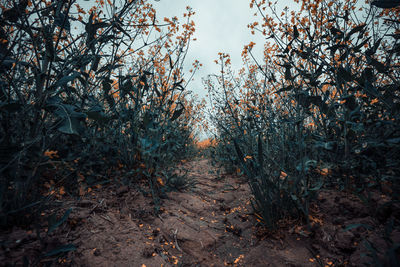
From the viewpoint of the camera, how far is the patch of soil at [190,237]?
1.08 m

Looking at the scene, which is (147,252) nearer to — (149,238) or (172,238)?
(149,238)

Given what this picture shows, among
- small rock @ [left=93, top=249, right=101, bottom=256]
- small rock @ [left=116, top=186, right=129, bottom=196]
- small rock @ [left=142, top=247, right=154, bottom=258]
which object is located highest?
small rock @ [left=116, top=186, right=129, bottom=196]

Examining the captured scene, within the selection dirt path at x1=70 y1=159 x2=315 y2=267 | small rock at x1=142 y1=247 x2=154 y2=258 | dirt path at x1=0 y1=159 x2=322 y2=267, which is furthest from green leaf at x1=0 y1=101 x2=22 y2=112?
small rock at x1=142 y1=247 x2=154 y2=258

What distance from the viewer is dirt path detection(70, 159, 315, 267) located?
1.20 metres

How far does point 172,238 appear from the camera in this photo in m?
1.54

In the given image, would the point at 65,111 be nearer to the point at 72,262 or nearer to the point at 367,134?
the point at 72,262

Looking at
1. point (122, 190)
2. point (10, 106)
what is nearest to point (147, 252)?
Result: point (122, 190)

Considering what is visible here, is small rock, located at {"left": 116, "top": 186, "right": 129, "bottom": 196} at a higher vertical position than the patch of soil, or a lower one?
higher

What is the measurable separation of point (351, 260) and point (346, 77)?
1359 mm

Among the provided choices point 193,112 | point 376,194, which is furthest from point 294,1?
point 193,112

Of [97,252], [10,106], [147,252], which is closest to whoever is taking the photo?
[10,106]

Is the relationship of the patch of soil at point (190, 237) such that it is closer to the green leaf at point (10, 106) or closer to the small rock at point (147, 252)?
the small rock at point (147, 252)

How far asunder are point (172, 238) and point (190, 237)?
6.6 inches

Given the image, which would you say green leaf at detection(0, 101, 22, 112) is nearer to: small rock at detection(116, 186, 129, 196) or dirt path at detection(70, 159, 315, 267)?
dirt path at detection(70, 159, 315, 267)
